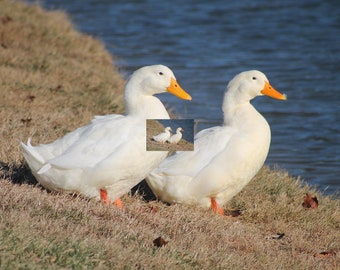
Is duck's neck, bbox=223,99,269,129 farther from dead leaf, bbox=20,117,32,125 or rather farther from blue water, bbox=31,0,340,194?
dead leaf, bbox=20,117,32,125

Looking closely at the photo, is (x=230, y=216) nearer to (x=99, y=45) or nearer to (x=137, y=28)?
(x=99, y=45)

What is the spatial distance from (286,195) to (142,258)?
10.4 feet

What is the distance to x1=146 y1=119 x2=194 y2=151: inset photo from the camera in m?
6.30

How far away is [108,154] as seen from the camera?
20.9 feet

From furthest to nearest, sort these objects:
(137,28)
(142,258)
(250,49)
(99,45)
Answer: (137,28)
(250,49)
(99,45)
(142,258)

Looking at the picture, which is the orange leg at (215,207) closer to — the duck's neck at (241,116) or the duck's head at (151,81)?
the duck's neck at (241,116)

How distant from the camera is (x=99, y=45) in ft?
51.4

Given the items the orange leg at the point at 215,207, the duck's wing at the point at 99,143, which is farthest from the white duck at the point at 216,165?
the duck's wing at the point at 99,143

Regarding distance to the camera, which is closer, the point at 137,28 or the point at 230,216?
the point at 230,216

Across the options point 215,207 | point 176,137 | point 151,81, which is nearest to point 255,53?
point 215,207

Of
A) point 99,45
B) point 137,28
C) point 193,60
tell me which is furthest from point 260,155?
point 137,28

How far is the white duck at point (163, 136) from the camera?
6262 millimetres

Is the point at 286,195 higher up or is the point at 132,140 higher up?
the point at 132,140

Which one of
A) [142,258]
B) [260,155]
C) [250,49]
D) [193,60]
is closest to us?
[142,258]
